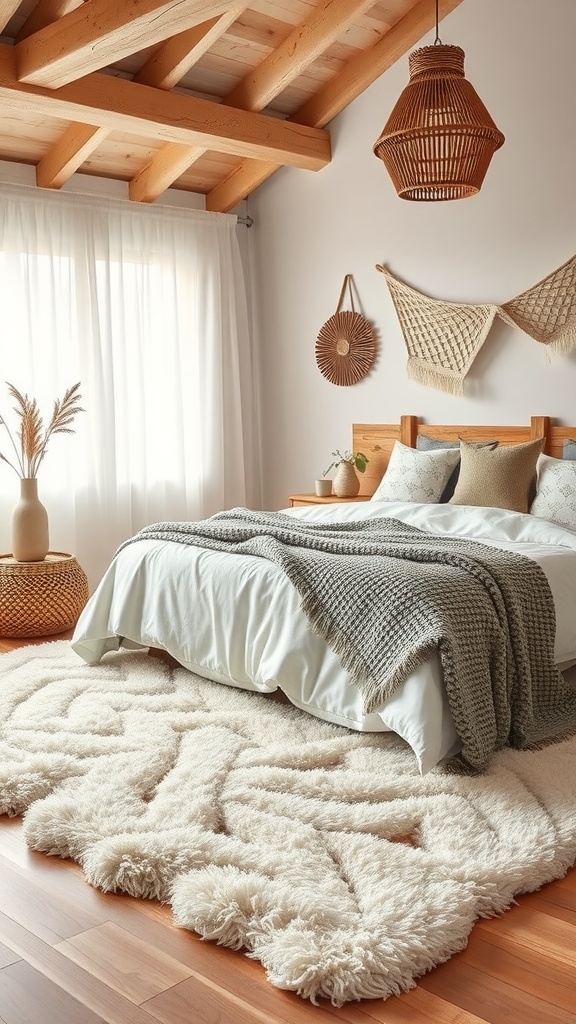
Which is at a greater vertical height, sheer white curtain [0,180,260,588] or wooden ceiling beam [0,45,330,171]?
wooden ceiling beam [0,45,330,171]

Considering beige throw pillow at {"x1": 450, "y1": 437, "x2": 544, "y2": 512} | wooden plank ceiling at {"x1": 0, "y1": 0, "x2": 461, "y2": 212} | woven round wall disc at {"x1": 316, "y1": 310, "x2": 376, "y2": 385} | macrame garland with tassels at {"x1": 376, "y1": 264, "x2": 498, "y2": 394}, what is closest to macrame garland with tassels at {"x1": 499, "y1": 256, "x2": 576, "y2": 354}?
macrame garland with tassels at {"x1": 376, "y1": 264, "x2": 498, "y2": 394}

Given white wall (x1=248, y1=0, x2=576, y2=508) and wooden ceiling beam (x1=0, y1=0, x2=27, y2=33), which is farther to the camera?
white wall (x1=248, y1=0, x2=576, y2=508)

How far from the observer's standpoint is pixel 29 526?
15.3 feet

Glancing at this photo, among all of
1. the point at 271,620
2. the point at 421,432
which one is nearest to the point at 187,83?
the point at 421,432

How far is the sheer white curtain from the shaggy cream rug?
221 cm

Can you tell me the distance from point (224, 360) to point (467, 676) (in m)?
3.67

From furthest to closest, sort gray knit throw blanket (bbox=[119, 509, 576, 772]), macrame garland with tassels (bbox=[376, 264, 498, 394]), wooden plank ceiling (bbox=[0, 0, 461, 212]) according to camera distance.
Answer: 1. macrame garland with tassels (bbox=[376, 264, 498, 394])
2. wooden plank ceiling (bbox=[0, 0, 461, 212])
3. gray knit throw blanket (bbox=[119, 509, 576, 772])

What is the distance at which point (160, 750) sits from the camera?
9.47ft

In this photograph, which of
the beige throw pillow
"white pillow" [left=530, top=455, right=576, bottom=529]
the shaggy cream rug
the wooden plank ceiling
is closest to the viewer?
the shaggy cream rug

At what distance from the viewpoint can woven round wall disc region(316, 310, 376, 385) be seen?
5.52m

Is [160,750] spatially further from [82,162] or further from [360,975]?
[82,162]

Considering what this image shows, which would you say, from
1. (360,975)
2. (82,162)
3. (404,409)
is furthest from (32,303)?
(360,975)

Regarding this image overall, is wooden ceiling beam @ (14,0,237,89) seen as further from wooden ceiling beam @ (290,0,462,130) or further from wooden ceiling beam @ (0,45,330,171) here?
wooden ceiling beam @ (290,0,462,130)

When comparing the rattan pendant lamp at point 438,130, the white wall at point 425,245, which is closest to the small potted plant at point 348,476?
the white wall at point 425,245
